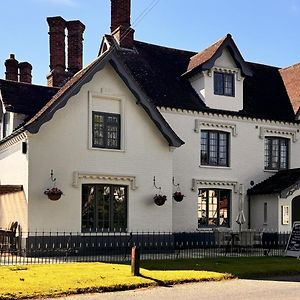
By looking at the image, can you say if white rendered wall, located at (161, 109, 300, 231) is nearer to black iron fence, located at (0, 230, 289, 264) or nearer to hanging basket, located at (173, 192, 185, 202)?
hanging basket, located at (173, 192, 185, 202)

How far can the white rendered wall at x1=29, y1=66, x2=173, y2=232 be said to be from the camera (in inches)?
824

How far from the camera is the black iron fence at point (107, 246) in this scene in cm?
2025

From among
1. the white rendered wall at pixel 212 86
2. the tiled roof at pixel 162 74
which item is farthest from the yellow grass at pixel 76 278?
the white rendered wall at pixel 212 86

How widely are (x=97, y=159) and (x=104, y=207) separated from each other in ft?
6.62

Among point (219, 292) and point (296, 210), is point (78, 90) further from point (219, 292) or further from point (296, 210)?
point (296, 210)

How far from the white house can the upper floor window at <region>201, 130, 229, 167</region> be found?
6cm

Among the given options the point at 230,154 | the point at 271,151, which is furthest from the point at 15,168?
the point at 271,151

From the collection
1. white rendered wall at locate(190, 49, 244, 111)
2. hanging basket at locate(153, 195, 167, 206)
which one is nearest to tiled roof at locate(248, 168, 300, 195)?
white rendered wall at locate(190, 49, 244, 111)

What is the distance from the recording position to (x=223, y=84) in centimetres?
2789

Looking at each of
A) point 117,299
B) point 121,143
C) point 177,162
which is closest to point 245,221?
point 177,162

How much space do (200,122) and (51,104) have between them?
8900mm

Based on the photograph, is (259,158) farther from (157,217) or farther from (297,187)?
(157,217)

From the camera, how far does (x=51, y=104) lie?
20.6 metres

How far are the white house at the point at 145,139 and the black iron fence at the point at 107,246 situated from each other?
1.23 feet
